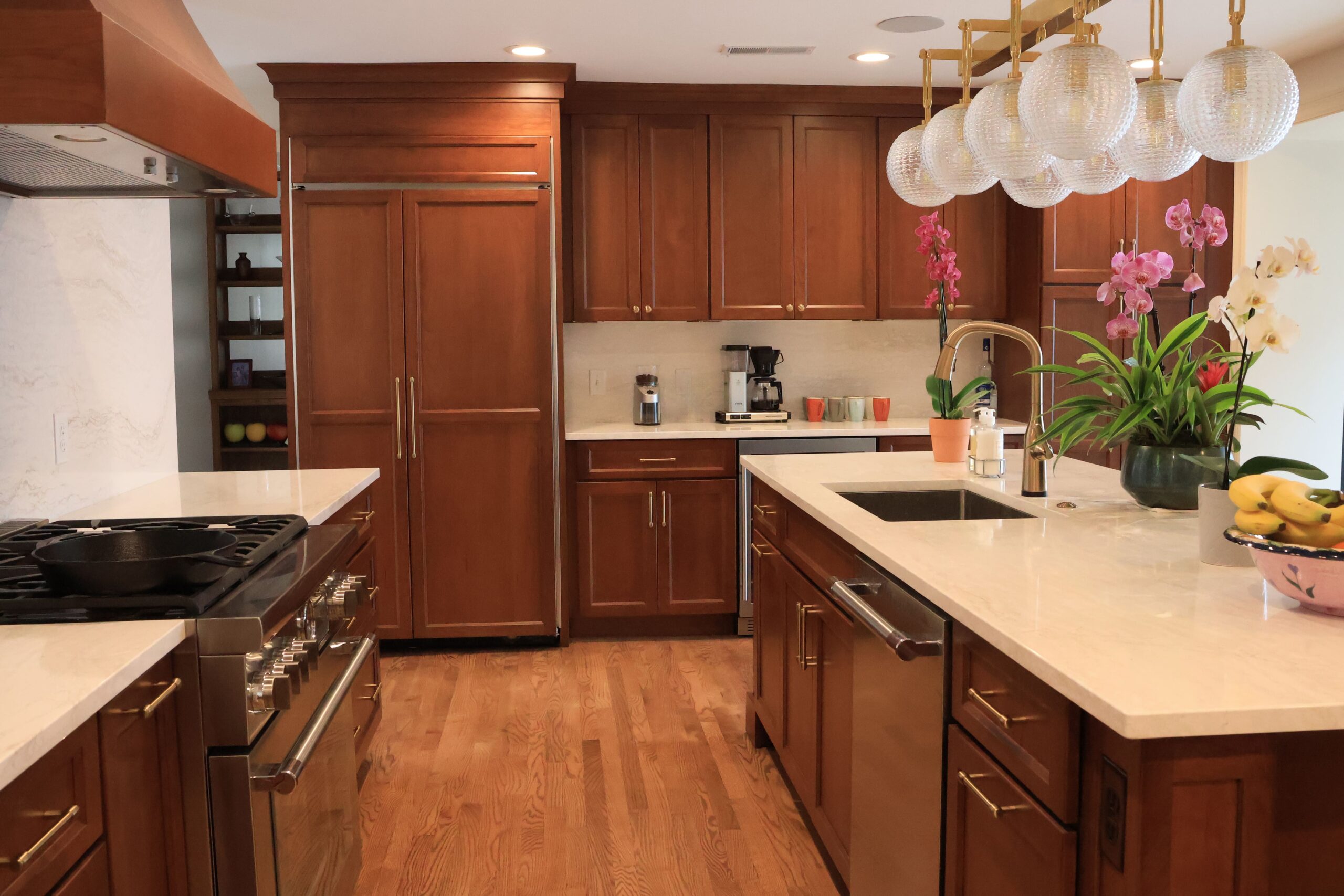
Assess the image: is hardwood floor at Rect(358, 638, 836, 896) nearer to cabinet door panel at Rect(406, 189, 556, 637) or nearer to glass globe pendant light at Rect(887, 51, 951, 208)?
cabinet door panel at Rect(406, 189, 556, 637)

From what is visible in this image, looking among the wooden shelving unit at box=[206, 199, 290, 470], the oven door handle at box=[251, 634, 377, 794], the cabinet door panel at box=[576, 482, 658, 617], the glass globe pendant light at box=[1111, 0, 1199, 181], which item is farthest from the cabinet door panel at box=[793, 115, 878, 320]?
the wooden shelving unit at box=[206, 199, 290, 470]

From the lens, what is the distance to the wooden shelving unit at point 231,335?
6.13 metres

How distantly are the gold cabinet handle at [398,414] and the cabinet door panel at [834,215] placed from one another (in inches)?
67.0

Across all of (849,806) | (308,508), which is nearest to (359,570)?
(308,508)

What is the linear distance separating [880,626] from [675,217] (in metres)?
3.03

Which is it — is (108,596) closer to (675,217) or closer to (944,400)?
(944,400)

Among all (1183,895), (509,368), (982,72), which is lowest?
(1183,895)

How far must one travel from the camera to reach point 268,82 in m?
4.40

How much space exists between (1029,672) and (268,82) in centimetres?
411

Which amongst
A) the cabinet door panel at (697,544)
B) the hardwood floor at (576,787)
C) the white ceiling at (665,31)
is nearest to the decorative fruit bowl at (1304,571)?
the hardwood floor at (576,787)

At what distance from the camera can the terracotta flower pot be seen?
3.01 meters

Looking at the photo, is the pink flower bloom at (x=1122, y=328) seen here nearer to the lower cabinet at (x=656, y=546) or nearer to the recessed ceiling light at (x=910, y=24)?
the recessed ceiling light at (x=910, y=24)

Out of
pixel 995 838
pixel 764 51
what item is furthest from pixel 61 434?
pixel 764 51

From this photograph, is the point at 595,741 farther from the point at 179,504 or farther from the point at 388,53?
the point at 388,53
